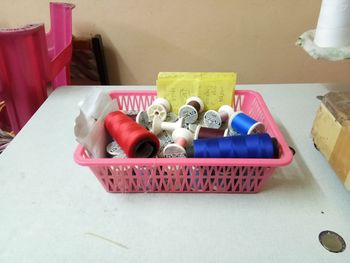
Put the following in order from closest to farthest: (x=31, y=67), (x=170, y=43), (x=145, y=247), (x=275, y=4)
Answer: (x=145, y=247), (x=31, y=67), (x=275, y=4), (x=170, y=43)

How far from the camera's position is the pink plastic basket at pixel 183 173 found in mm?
454

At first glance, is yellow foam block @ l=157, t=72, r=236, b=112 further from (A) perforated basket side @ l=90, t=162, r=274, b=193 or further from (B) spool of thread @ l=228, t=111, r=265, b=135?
(A) perforated basket side @ l=90, t=162, r=274, b=193

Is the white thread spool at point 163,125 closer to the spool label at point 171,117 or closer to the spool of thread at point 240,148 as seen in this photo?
the spool label at point 171,117

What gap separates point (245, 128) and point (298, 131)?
18 cm

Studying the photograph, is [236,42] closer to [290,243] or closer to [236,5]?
[236,5]

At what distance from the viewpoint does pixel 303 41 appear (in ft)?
2.10

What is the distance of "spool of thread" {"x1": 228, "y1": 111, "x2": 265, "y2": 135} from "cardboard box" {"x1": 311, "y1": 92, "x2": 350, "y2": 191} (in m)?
0.12

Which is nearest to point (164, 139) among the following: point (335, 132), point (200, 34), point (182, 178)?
point (182, 178)

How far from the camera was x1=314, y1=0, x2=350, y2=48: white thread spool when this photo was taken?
54cm

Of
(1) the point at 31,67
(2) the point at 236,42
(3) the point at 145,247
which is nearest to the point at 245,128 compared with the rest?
(3) the point at 145,247

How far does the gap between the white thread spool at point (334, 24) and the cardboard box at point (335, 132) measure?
11 cm

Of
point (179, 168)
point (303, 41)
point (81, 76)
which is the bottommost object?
point (81, 76)

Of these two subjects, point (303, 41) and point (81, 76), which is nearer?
point (303, 41)

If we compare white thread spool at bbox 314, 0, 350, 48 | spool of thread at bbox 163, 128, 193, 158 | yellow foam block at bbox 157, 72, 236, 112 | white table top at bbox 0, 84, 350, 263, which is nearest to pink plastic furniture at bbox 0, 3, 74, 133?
white table top at bbox 0, 84, 350, 263
